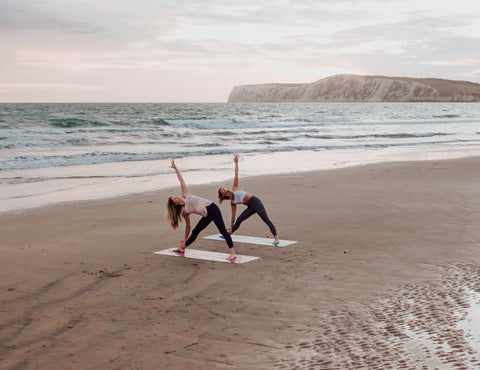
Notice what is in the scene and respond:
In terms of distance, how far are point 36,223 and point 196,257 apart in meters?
3.91

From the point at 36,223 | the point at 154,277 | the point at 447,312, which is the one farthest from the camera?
the point at 36,223

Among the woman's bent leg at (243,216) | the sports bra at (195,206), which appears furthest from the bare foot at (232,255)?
the woman's bent leg at (243,216)

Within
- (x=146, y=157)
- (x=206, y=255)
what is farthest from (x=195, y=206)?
(x=146, y=157)

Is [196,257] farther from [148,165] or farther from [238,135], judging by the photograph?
[238,135]

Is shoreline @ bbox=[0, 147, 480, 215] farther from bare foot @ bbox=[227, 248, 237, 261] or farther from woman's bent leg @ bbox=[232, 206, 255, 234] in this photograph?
bare foot @ bbox=[227, 248, 237, 261]

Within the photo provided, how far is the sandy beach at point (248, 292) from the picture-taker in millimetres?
4523

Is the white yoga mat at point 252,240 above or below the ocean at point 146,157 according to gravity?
below

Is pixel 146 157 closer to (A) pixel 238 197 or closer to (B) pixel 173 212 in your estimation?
(A) pixel 238 197

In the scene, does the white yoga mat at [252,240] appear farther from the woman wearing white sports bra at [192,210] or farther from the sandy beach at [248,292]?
the woman wearing white sports bra at [192,210]

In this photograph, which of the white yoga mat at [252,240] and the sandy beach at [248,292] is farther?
the white yoga mat at [252,240]

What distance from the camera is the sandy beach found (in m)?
4.52

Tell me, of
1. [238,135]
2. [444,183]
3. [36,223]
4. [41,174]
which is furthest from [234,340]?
[238,135]

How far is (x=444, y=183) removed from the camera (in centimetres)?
1502

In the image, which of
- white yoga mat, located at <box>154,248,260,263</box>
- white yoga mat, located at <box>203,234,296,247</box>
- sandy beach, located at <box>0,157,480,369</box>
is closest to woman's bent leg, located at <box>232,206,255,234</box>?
white yoga mat, located at <box>203,234,296,247</box>
